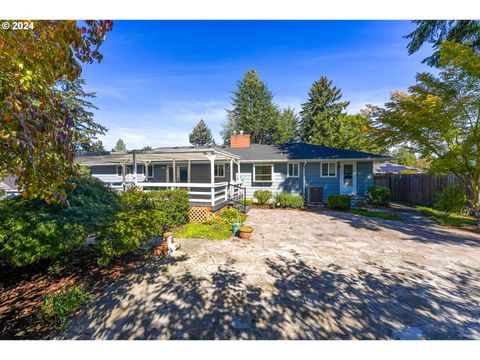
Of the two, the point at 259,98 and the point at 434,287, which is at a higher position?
the point at 259,98

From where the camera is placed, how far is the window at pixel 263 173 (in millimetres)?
14106

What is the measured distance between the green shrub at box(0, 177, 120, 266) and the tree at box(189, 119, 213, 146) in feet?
144

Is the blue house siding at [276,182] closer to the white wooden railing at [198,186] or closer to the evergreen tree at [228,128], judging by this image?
the white wooden railing at [198,186]

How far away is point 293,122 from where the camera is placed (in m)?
37.0

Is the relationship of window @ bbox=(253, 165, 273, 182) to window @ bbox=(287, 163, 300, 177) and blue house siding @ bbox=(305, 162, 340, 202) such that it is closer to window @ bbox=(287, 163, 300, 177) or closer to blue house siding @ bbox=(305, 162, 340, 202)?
window @ bbox=(287, 163, 300, 177)

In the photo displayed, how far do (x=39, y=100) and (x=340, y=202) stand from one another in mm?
12890

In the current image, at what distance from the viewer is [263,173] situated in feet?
46.7

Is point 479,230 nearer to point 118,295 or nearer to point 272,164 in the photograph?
point 272,164

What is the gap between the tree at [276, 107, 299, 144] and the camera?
3519 cm

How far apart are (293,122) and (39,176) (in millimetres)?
38490

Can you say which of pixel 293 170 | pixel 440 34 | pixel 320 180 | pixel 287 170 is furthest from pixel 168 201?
pixel 440 34

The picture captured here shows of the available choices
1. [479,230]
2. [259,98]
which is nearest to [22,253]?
[479,230]

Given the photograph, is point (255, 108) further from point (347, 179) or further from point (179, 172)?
point (347, 179)

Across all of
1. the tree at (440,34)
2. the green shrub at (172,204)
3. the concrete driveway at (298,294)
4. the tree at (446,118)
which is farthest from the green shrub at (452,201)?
the green shrub at (172,204)
